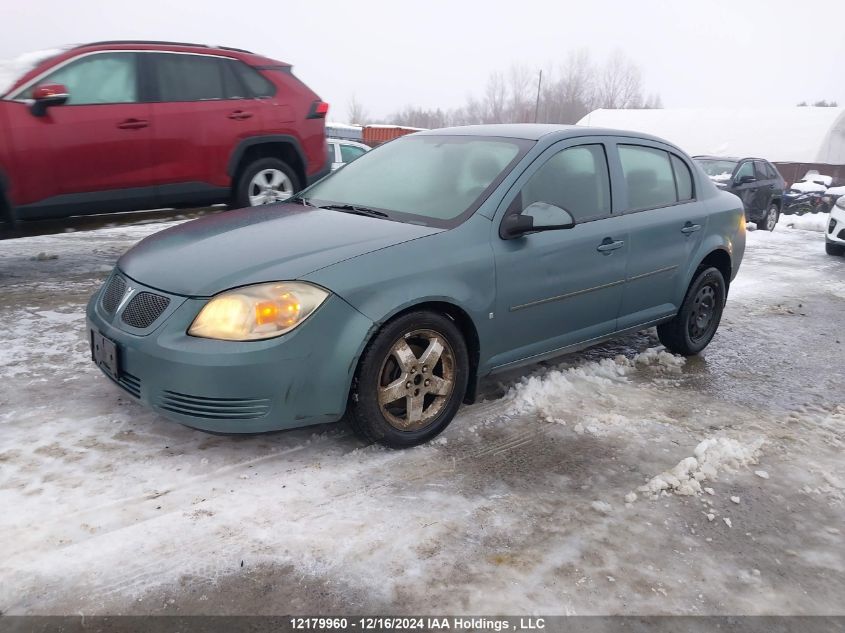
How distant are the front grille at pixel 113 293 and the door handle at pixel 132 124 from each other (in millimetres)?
2728

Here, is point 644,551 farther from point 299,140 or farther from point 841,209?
point 841,209

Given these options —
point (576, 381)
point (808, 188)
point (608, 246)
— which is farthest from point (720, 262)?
point (808, 188)

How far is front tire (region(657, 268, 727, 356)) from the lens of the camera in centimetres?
462

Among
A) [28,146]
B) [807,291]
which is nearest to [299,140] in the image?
[28,146]

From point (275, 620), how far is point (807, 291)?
7.28 metres

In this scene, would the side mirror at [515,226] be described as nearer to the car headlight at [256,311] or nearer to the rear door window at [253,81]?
the car headlight at [256,311]

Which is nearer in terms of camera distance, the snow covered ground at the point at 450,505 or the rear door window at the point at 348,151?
the snow covered ground at the point at 450,505

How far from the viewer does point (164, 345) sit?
2.70m

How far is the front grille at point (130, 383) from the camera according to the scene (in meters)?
2.83

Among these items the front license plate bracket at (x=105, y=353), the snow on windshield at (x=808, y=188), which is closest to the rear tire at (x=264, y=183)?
the front license plate bracket at (x=105, y=353)

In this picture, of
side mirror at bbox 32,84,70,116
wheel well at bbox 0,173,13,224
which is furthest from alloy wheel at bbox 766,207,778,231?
wheel well at bbox 0,173,13,224

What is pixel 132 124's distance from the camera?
548 cm

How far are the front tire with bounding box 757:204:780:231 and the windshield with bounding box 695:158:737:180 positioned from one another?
113 centimetres

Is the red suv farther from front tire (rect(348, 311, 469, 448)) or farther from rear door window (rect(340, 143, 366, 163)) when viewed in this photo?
rear door window (rect(340, 143, 366, 163))
